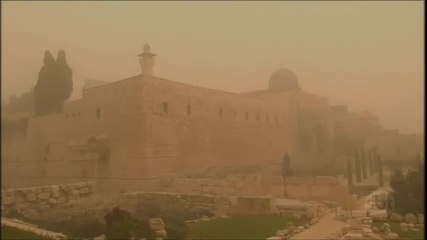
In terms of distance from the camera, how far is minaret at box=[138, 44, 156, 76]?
1212cm

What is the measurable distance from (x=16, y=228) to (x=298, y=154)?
1941cm

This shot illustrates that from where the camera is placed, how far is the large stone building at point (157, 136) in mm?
13836

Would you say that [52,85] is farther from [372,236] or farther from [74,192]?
[372,236]

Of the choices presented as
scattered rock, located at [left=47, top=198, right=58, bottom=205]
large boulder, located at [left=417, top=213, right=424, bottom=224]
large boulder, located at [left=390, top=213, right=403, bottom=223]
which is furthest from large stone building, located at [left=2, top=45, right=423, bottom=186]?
large boulder, located at [left=417, top=213, right=424, bottom=224]

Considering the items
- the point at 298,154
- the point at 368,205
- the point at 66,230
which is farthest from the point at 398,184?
the point at 298,154

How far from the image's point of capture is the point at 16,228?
6516mm

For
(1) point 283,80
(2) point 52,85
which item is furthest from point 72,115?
(1) point 283,80

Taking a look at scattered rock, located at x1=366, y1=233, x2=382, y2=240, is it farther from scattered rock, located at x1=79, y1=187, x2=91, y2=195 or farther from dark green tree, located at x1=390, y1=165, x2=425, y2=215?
scattered rock, located at x1=79, y1=187, x2=91, y2=195

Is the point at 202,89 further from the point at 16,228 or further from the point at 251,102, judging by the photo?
the point at 16,228

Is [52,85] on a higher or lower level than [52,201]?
higher

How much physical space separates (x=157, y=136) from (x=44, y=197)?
6.29m

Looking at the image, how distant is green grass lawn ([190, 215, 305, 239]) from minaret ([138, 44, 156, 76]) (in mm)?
5031

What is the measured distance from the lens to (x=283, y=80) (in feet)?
91.7

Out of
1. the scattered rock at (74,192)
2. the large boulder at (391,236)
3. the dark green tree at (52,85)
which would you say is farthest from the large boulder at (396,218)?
the dark green tree at (52,85)
